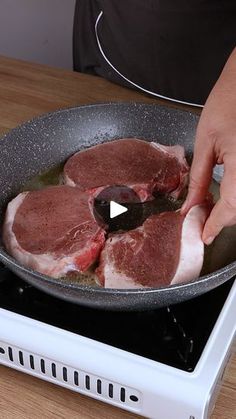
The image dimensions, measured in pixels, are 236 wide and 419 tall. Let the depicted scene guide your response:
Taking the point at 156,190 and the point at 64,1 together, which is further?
the point at 64,1

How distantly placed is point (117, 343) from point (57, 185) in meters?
0.33

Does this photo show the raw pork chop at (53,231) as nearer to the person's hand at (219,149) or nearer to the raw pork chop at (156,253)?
the raw pork chop at (156,253)

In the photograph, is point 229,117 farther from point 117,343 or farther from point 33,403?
point 33,403

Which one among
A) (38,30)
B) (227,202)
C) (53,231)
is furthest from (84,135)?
(38,30)

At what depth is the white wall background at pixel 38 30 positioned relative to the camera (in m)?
2.29

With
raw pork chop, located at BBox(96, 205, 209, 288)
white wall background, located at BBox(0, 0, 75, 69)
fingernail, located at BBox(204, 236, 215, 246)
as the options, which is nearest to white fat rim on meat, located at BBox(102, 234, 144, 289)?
raw pork chop, located at BBox(96, 205, 209, 288)

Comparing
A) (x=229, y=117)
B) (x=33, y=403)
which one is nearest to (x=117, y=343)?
(x=33, y=403)

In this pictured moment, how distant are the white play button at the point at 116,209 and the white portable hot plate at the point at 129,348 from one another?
0.63 ft

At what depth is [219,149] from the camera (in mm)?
831

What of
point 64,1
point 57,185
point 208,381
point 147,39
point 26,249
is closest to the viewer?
point 208,381

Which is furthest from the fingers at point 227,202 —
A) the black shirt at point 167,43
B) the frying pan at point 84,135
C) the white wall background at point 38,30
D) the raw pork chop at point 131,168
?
the white wall background at point 38,30

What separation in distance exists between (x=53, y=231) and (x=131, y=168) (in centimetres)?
21

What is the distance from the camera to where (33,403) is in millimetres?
826

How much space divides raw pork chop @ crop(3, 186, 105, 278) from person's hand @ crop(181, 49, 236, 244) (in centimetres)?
16
